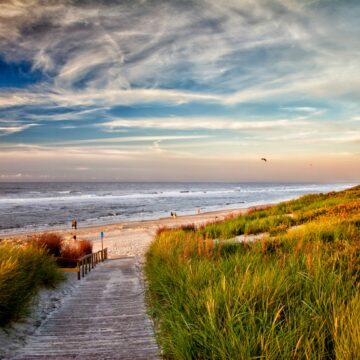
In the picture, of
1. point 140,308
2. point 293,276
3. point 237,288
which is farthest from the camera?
point 140,308

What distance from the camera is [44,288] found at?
8.38 m

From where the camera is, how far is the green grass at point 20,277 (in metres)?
5.76

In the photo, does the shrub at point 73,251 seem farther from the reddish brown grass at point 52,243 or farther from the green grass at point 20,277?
the green grass at point 20,277

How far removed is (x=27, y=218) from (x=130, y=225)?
13.8m

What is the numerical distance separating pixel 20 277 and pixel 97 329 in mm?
1974

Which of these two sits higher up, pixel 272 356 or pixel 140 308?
pixel 272 356

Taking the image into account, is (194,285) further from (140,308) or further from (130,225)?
(130,225)

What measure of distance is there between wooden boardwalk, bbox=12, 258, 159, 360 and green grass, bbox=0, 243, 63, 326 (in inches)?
22.5

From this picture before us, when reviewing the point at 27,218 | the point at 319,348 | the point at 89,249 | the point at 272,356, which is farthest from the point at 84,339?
the point at 27,218

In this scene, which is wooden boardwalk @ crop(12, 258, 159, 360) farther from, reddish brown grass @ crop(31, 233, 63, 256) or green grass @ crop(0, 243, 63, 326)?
reddish brown grass @ crop(31, 233, 63, 256)

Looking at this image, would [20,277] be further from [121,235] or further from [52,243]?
[121,235]

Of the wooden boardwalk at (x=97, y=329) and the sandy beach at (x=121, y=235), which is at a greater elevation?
the wooden boardwalk at (x=97, y=329)

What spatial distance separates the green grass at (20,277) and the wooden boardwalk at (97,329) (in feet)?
1.87

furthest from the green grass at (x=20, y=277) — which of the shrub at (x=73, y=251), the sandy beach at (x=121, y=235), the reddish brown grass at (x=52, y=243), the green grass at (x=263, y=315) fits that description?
the sandy beach at (x=121, y=235)
